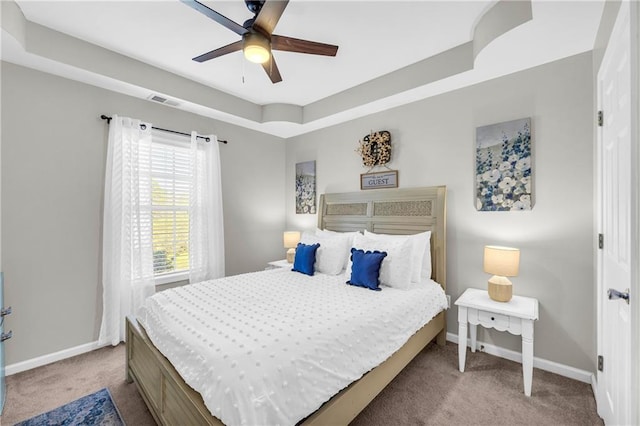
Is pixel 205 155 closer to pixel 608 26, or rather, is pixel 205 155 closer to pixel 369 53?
pixel 369 53

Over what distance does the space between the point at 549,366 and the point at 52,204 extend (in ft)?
15.4

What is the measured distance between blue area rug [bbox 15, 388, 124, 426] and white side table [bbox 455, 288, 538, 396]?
2.64 meters

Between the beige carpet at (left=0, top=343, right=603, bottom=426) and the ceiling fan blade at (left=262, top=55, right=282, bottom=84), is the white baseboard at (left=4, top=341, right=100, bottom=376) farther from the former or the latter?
the ceiling fan blade at (left=262, top=55, right=282, bottom=84)

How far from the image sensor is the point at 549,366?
2.37 m

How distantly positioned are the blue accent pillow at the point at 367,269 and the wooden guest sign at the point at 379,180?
3.60 ft

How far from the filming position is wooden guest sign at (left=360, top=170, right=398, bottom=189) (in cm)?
338

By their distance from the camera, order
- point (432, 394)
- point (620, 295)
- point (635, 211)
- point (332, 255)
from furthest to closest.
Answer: point (332, 255)
point (432, 394)
point (620, 295)
point (635, 211)

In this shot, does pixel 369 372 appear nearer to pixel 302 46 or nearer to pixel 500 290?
pixel 500 290

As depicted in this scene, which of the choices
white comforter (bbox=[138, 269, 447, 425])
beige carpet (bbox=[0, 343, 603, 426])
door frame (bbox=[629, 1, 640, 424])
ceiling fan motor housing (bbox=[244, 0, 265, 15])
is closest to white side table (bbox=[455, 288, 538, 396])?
beige carpet (bbox=[0, 343, 603, 426])

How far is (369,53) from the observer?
2.68 meters

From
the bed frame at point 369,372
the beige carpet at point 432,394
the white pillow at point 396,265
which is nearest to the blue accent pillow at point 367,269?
the white pillow at point 396,265

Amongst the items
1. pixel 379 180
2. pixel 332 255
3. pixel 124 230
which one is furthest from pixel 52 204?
pixel 379 180

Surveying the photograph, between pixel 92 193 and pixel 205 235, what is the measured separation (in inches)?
49.0

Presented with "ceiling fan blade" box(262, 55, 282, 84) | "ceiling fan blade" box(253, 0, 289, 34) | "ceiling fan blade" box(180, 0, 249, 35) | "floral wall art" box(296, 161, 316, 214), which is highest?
"ceiling fan blade" box(253, 0, 289, 34)
